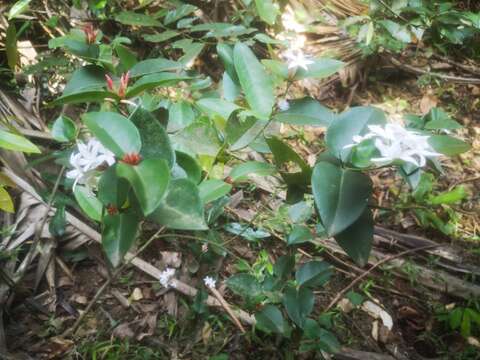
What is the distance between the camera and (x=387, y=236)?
1.70 m

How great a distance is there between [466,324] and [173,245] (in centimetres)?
111

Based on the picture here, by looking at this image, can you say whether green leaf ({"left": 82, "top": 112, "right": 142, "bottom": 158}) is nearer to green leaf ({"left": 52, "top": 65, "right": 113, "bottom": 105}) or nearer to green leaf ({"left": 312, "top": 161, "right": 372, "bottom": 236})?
green leaf ({"left": 52, "top": 65, "right": 113, "bottom": 105})

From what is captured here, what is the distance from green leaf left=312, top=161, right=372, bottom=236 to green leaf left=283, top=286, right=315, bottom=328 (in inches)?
21.2

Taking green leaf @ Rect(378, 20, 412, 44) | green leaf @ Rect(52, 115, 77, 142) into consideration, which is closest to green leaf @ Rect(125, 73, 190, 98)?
green leaf @ Rect(52, 115, 77, 142)

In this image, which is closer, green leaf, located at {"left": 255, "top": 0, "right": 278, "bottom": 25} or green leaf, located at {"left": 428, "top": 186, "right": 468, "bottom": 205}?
green leaf, located at {"left": 255, "top": 0, "right": 278, "bottom": 25}

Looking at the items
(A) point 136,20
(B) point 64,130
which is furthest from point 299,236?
(A) point 136,20

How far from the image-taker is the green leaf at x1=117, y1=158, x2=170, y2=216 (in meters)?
0.57

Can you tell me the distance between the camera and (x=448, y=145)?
75 centimetres

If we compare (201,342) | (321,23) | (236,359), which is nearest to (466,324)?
(236,359)

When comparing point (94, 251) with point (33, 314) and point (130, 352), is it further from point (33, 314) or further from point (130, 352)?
point (130, 352)

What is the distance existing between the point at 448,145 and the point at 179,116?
0.64m

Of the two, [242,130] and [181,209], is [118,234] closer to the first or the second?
[181,209]

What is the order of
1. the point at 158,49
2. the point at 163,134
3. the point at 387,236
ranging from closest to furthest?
the point at 163,134 < the point at 387,236 < the point at 158,49

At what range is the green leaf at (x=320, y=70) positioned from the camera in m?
0.85
